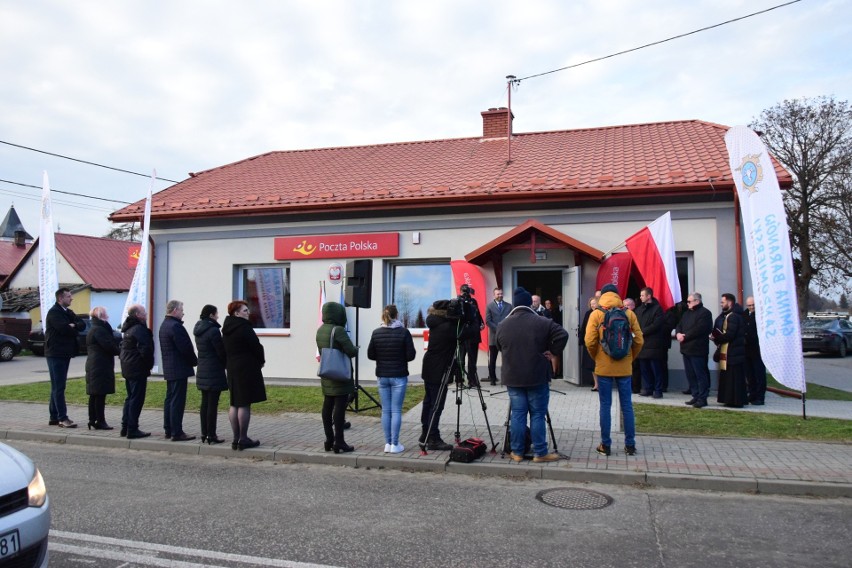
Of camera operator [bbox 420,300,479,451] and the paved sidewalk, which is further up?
camera operator [bbox 420,300,479,451]

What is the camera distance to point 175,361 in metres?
8.01

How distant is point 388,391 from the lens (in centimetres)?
723

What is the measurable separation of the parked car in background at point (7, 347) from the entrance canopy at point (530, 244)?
61.7ft

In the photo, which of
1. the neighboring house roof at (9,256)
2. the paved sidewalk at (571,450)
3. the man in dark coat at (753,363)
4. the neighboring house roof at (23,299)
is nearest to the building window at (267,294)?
the paved sidewalk at (571,450)

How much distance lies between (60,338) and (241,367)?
3347 mm

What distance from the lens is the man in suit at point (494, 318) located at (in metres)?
11.8

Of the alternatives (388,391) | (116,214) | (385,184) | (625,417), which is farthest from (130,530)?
(116,214)

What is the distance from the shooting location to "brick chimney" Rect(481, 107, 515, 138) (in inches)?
683

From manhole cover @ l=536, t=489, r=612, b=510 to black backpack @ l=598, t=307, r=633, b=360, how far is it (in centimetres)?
160

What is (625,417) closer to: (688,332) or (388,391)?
(388,391)

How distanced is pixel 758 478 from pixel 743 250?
665 centimetres

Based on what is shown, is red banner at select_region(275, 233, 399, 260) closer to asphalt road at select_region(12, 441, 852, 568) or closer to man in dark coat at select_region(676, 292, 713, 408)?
man in dark coat at select_region(676, 292, 713, 408)

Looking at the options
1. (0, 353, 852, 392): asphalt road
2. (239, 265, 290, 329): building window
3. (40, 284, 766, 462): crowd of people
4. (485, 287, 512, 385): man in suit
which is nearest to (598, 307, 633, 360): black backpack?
(40, 284, 766, 462): crowd of people

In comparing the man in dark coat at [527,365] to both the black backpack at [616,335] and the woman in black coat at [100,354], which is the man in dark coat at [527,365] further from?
the woman in black coat at [100,354]
